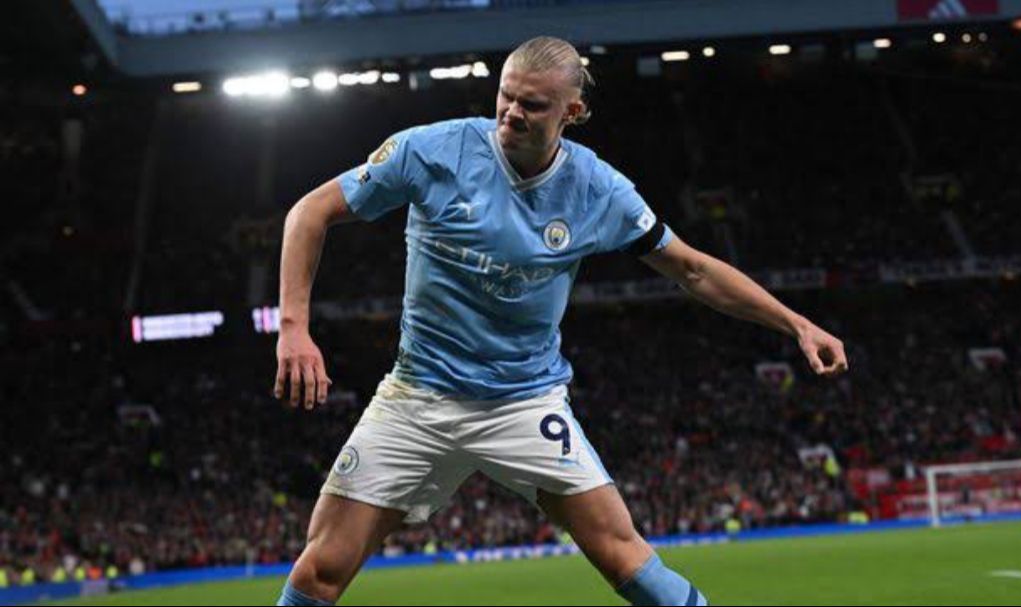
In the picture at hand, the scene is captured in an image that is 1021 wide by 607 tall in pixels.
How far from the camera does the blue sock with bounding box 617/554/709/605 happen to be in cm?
496

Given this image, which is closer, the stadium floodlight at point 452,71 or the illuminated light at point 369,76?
the stadium floodlight at point 452,71

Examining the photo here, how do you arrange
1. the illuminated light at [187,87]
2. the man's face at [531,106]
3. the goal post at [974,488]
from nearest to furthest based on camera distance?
the man's face at [531,106] → the goal post at [974,488] → the illuminated light at [187,87]

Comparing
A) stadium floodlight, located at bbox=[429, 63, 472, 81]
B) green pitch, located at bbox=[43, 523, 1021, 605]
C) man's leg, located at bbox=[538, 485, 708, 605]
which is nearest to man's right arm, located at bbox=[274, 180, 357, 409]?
man's leg, located at bbox=[538, 485, 708, 605]

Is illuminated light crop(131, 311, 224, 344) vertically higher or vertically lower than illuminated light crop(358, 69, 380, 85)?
lower

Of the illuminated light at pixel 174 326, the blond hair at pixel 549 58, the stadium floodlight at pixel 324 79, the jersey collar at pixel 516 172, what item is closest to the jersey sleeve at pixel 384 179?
the jersey collar at pixel 516 172

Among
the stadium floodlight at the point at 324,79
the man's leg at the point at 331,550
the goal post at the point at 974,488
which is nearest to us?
the man's leg at the point at 331,550

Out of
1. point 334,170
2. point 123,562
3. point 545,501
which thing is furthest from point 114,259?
point 545,501

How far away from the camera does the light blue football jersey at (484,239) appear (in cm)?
488

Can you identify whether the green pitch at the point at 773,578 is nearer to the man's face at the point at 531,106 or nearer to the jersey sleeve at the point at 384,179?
the man's face at the point at 531,106

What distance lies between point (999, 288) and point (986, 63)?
771cm

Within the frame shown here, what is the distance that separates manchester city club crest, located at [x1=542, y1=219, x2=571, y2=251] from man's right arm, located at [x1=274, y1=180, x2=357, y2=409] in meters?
0.70

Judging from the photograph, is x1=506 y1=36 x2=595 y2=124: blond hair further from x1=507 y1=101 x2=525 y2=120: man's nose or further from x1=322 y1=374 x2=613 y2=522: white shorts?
x1=322 y1=374 x2=613 y2=522: white shorts

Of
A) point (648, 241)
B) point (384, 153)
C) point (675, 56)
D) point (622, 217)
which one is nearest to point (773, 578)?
point (648, 241)

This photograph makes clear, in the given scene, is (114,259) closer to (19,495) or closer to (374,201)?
(19,495)
